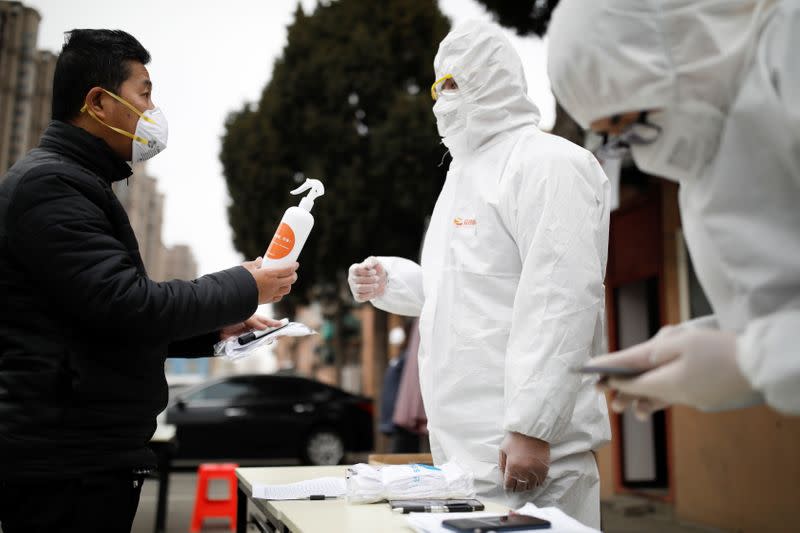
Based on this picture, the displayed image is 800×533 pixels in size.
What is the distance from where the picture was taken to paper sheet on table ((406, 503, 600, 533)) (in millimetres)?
1454

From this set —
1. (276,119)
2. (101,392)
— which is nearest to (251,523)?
(101,392)

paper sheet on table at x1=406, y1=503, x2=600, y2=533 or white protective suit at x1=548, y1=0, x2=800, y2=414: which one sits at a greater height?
white protective suit at x1=548, y1=0, x2=800, y2=414

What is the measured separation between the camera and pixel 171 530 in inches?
293

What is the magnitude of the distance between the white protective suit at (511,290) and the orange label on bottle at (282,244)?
1.58ft

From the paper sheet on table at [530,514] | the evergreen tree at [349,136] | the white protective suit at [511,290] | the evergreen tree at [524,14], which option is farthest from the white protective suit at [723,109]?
the evergreen tree at [349,136]

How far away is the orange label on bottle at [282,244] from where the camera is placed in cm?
214

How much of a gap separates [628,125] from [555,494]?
3.95 ft

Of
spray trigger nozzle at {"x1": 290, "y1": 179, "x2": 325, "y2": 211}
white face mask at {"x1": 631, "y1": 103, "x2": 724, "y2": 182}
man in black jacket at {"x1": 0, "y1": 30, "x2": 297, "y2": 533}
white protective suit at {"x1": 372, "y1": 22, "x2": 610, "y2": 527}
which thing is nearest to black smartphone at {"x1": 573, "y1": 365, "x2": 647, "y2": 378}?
white face mask at {"x1": 631, "y1": 103, "x2": 724, "y2": 182}

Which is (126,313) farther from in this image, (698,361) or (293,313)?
(293,313)

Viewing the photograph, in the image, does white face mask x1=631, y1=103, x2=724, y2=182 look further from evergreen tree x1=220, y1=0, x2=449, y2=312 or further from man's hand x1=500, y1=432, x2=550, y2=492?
evergreen tree x1=220, y1=0, x2=449, y2=312

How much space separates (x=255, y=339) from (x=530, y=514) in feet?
3.57

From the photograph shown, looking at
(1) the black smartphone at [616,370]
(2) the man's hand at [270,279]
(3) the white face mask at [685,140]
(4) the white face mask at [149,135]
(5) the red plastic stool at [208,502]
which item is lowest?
(5) the red plastic stool at [208,502]

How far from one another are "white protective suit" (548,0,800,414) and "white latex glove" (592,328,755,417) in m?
0.03

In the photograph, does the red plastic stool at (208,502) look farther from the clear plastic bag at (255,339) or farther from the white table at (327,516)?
the clear plastic bag at (255,339)
